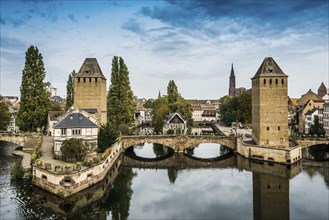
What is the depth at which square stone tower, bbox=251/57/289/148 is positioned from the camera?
46.9 metres

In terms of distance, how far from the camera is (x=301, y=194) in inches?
1201

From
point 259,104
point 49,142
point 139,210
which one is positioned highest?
point 259,104

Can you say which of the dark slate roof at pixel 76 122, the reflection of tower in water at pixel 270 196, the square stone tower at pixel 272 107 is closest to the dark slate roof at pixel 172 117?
the square stone tower at pixel 272 107

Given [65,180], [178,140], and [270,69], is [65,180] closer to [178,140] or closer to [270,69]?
[178,140]

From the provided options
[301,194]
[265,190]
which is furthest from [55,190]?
[301,194]

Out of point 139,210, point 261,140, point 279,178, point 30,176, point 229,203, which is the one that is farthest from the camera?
point 261,140

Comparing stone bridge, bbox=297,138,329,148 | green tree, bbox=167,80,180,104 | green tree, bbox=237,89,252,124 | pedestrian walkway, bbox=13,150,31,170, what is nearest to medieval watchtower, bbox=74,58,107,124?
pedestrian walkway, bbox=13,150,31,170

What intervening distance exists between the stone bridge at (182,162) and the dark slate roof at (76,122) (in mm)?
8612

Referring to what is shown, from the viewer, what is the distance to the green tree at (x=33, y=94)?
52.0 m

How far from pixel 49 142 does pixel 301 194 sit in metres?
34.5

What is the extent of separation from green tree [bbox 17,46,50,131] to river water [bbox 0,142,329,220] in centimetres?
974

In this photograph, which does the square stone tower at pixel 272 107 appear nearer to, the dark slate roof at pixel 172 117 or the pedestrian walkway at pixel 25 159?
the dark slate roof at pixel 172 117

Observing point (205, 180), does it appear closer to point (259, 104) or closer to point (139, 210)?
point (139, 210)

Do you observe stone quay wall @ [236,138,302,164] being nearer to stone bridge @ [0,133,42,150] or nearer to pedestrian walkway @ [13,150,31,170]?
pedestrian walkway @ [13,150,31,170]
